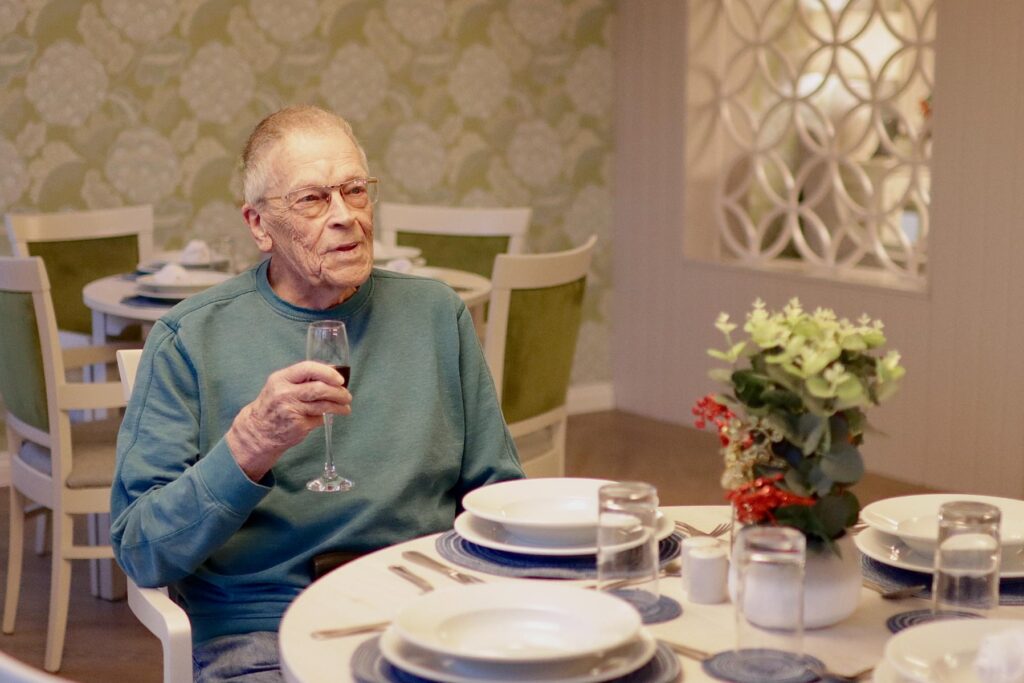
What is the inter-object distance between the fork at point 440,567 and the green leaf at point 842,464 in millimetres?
384

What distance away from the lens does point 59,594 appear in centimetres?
322

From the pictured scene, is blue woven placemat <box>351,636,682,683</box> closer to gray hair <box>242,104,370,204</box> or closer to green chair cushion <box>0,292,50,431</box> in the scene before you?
gray hair <box>242,104,370,204</box>

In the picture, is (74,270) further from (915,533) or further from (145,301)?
(915,533)

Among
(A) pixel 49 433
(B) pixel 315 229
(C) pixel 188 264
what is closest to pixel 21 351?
(A) pixel 49 433

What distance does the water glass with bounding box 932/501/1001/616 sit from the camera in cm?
133

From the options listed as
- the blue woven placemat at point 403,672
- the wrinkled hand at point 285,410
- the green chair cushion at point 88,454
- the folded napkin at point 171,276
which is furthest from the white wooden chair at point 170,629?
the folded napkin at point 171,276

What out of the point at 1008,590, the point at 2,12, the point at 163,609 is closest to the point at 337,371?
the point at 163,609

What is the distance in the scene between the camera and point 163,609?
67.3 inches

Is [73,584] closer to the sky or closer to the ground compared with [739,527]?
closer to the ground

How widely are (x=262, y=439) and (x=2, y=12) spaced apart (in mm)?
3352

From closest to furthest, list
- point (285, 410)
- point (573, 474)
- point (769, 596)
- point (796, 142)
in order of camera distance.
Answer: point (769, 596) → point (285, 410) → point (573, 474) → point (796, 142)

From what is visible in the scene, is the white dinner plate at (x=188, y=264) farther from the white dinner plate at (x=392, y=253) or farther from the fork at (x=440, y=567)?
the fork at (x=440, y=567)

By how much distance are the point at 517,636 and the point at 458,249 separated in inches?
126

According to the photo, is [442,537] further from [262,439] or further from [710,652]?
[710,652]
